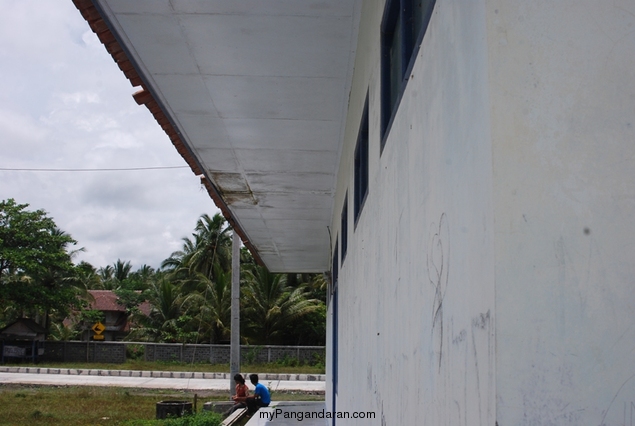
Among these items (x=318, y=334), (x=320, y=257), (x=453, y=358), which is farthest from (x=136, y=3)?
(x=318, y=334)

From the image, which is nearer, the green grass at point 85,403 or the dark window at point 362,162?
the dark window at point 362,162

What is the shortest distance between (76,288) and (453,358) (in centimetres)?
4562

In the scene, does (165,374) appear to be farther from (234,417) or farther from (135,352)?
(234,417)

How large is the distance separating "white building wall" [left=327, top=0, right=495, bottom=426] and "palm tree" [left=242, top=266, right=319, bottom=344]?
117 feet

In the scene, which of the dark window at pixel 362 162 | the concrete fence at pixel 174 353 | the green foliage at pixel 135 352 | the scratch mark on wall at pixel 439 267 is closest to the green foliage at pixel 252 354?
the concrete fence at pixel 174 353

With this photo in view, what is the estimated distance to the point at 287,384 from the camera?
29.4 meters

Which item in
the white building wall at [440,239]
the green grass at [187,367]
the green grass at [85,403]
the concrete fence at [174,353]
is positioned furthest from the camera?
the concrete fence at [174,353]

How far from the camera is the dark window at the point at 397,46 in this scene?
295 centimetres

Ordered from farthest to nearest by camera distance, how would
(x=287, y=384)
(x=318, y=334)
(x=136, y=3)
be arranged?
1. (x=318, y=334)
2. (x=287, y=384)
3. (x=136, y=3)

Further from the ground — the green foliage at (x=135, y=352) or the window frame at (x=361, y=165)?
the window frame at (x=361, y=165)

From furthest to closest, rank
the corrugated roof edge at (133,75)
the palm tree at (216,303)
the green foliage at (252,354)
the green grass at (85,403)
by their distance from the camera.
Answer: the palm tree at (216,303)
the green foliage at (252,354)
the green grass at (85,403)
the corrugated roof edge at (133,75)

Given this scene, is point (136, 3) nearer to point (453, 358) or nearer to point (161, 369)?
point (453, 358)

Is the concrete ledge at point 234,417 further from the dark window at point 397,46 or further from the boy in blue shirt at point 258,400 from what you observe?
the dark window at point 397,46

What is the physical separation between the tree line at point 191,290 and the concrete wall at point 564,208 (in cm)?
3675
